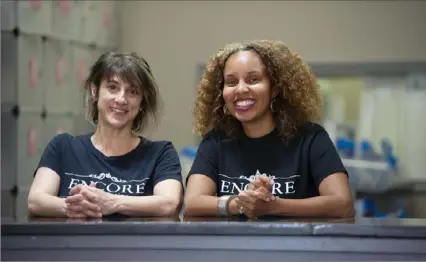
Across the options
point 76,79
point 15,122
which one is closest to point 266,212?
point 15,122

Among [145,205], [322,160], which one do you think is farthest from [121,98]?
[322,160]

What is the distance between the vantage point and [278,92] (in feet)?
6.58

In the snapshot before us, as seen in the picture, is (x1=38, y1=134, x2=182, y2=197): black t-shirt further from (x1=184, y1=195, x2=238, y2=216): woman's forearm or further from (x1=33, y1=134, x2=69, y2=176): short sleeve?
(x1=184, y1=195, x2=238, y2=216): woman's forearm

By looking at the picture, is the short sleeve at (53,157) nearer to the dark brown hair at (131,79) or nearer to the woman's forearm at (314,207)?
the dark brown hair at (131,79)

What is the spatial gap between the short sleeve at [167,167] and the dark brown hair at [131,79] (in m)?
0.12

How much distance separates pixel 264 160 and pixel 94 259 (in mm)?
645

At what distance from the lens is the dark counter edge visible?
138 centimetres

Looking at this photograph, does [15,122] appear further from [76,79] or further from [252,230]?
[252,230]

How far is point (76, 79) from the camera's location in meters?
4.17

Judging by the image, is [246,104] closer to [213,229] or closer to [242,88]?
[242,88]

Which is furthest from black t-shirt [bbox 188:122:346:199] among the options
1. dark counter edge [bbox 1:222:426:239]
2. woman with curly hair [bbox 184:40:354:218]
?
dark counter edge [bbox 1:222:426:239]

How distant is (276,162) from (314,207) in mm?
184

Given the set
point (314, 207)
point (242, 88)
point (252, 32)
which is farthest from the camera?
point (252, 32)

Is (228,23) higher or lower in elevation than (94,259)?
higher
